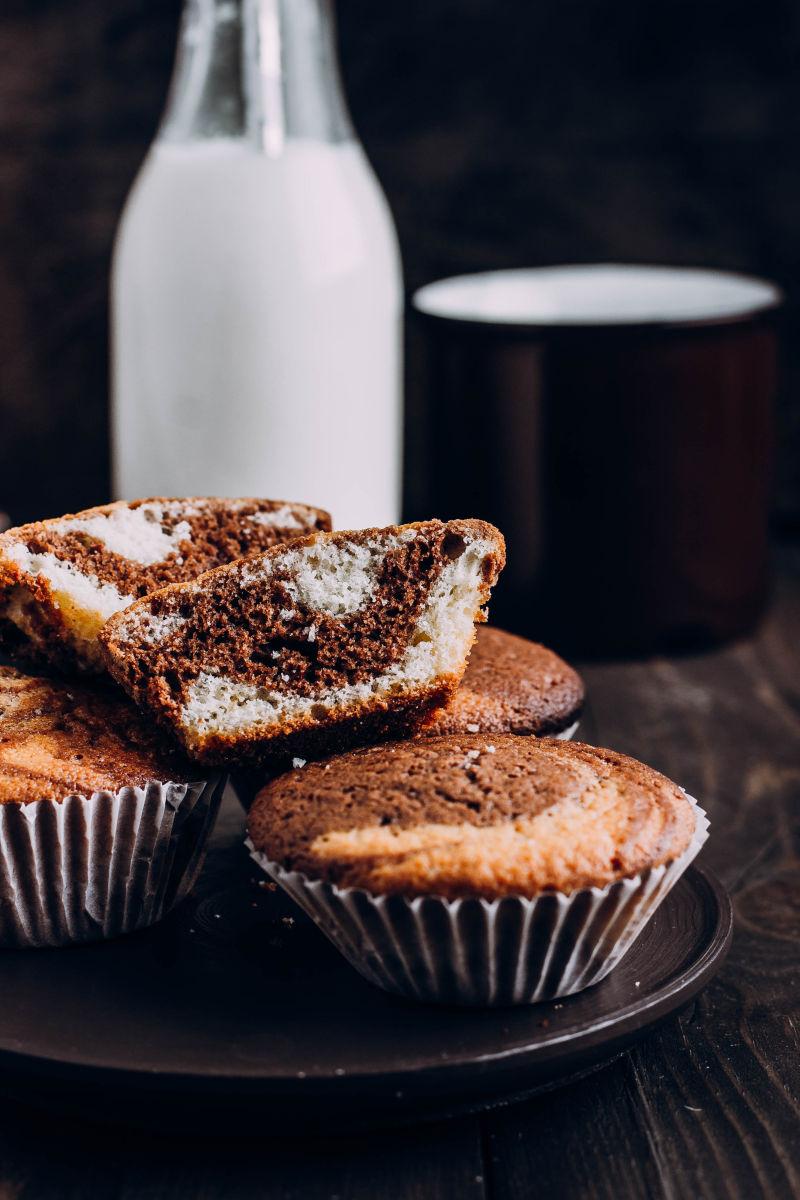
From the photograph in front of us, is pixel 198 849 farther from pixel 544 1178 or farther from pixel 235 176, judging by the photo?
pixel 235 176

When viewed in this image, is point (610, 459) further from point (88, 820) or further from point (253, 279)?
point (88, 820)

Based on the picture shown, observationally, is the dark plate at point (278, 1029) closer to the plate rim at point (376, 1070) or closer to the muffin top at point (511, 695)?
the plate rim at point (376, 1070)

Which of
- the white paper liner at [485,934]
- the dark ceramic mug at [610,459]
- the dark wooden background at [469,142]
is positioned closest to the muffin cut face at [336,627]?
the white paper liner at [485,934]

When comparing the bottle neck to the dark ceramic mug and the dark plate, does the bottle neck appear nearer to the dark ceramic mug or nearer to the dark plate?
the dark ceramic mug

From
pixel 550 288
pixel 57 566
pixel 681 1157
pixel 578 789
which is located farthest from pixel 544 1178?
pixel 550 288

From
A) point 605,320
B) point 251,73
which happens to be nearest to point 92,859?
point 251,73

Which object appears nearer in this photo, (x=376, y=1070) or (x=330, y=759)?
(x=376, y=1070)
